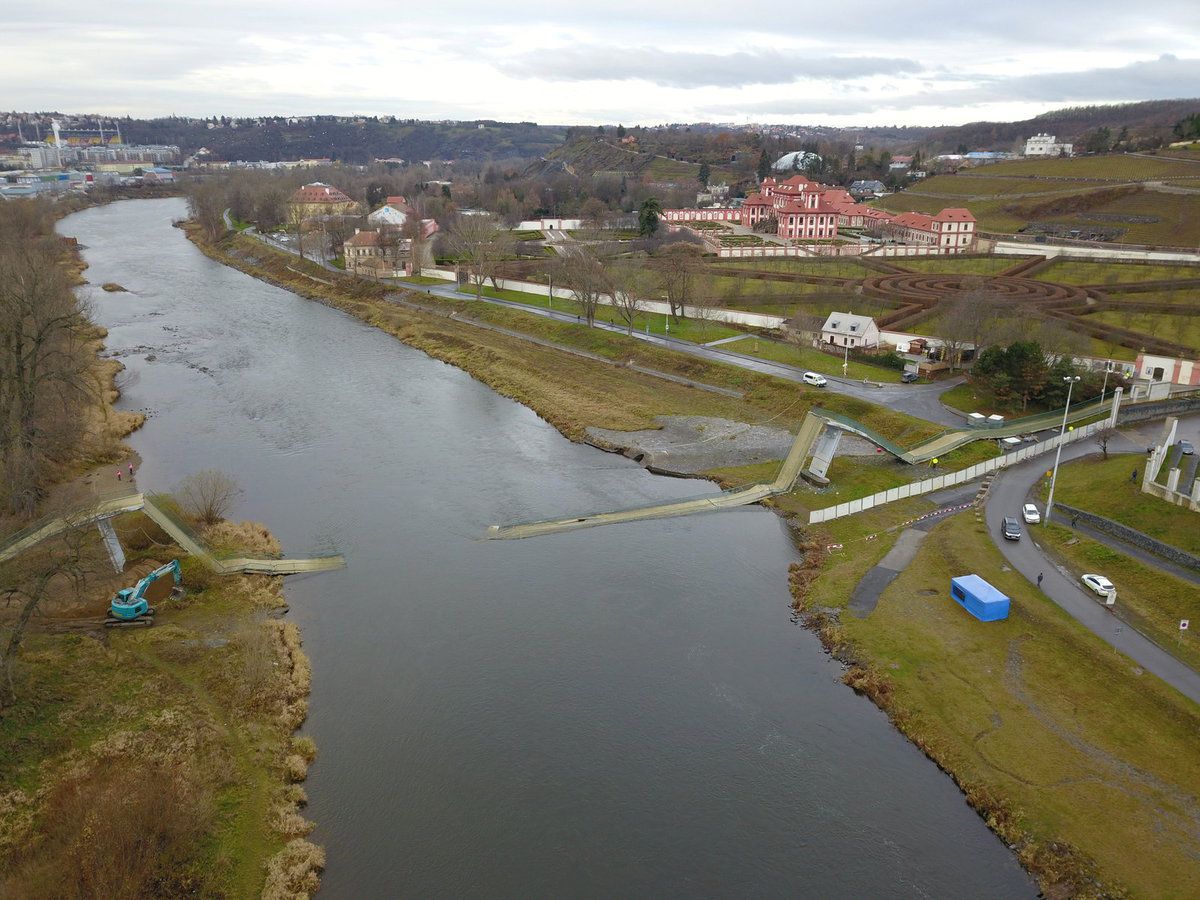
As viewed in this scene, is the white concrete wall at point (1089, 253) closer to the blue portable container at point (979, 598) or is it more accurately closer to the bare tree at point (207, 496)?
the blue portable container at point (979, 598)

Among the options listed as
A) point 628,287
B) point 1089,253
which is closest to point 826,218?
point 1089,253

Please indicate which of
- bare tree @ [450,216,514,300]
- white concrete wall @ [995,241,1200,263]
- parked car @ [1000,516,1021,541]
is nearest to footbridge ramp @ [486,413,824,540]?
parked car @ [1000,516,1021,541]

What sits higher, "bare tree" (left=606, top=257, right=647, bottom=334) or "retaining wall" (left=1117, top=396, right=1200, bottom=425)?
"bare tree" (left=606, top=257, right=647, bottom=334)

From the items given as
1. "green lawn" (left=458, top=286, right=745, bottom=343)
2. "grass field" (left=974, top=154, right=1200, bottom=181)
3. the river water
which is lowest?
the river water

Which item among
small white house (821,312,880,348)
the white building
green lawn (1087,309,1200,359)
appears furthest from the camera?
the white building

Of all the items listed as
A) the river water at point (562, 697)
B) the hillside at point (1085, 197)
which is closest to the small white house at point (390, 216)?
the hillside at point (1085, 197)

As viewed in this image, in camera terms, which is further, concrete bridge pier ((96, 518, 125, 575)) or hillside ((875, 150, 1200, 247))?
hillside ((875, 150, 1200, 247))

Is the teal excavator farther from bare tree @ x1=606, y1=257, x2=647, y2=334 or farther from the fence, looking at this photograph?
bare tree @ x1=606, y1=257, x2=647, y2=334
